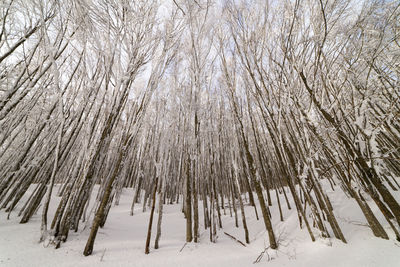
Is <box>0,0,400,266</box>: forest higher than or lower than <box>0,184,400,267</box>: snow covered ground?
higher

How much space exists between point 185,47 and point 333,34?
3847 millimetres

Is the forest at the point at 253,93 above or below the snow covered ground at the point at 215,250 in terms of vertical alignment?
above

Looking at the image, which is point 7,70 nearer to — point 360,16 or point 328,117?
point 328,117

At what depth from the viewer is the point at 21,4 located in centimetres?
291

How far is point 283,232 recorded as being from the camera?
12.2 ft

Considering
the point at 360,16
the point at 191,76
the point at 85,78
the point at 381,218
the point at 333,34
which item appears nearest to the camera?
the point at 360,16

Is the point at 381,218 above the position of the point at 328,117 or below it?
below

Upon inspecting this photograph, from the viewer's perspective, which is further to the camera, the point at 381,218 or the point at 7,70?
the point at 7,70

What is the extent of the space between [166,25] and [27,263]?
5.58 m

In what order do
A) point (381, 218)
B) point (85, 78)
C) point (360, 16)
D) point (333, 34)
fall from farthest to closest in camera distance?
point (85, 78) < point (381, 218) < point (333, 34) < point (360, 16)

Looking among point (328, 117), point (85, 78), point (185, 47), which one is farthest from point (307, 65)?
point (85, 78)

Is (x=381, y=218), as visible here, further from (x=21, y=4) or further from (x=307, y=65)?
(x=21, y=4)

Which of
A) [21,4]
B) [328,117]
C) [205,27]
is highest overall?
[205,27]

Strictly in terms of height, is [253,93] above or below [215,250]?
above
